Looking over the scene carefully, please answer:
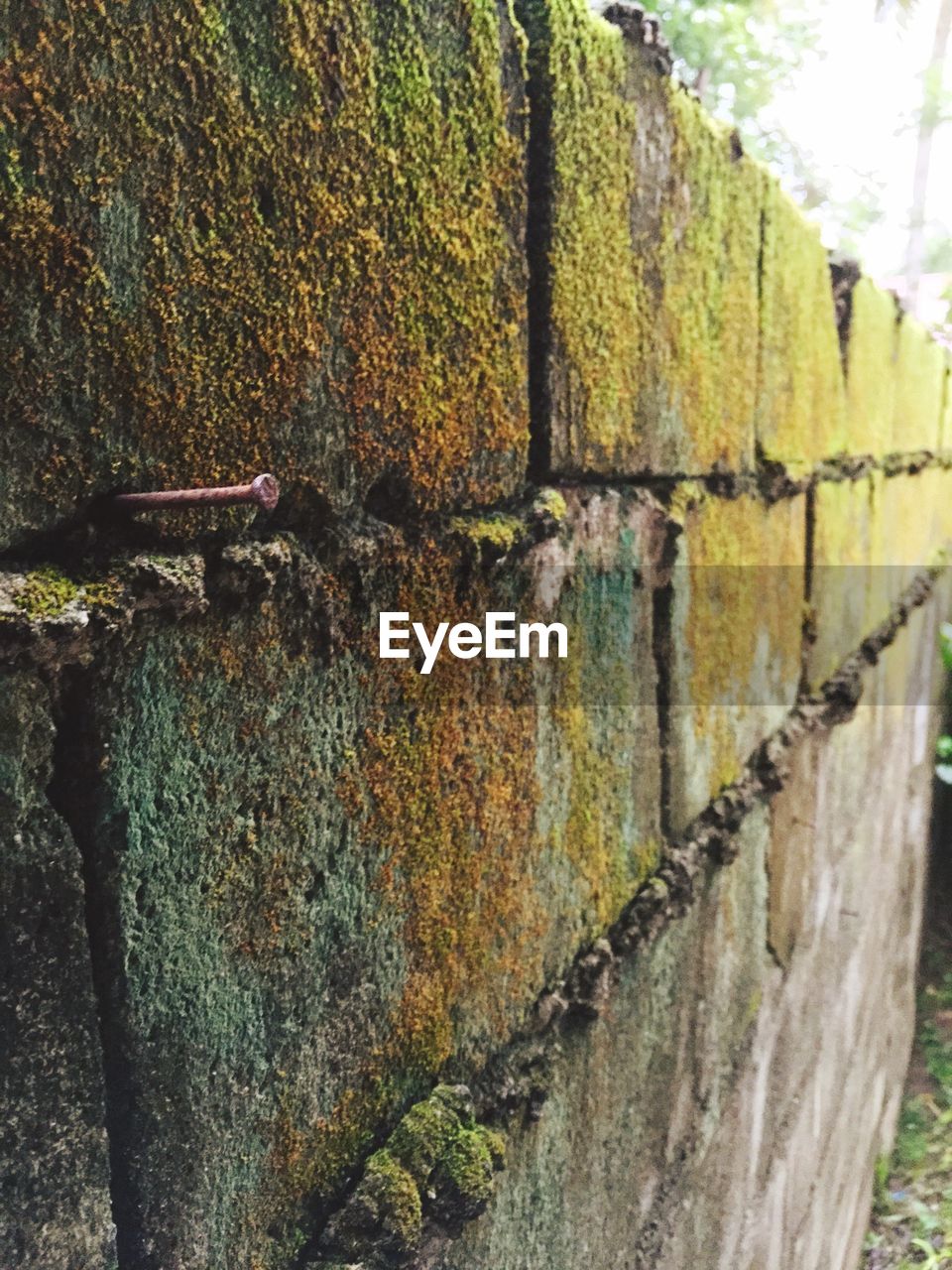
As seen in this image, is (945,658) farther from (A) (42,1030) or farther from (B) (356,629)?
(A) (42,1030)

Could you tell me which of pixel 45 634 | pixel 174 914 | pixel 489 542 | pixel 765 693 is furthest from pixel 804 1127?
pixel 45 634

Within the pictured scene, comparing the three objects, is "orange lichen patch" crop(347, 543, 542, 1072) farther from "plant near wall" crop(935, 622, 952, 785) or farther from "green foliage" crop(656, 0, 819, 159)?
"plant near wall" crop(935, 622, 952, 785)

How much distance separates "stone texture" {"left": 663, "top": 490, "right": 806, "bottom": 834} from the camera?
1.79m

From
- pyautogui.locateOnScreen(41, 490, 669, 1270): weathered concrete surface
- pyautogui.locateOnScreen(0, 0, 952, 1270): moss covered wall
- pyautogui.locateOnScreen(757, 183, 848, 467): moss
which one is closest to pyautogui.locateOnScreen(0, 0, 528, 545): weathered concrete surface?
pyautogui.locateOnScreen(0, 0, 952, 1270): moss covered wall

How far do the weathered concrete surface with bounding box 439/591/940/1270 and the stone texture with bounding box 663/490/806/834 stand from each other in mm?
215

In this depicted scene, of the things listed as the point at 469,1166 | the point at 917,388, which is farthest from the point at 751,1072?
the point at 917,388

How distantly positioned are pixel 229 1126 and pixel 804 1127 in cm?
A: 268

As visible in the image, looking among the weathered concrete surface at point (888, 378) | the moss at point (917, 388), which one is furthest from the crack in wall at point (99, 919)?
the moss at point (917, 388)

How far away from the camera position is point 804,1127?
3057 millimetres

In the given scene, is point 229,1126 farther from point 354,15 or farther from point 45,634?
point 354,15

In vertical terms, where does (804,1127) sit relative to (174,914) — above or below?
below

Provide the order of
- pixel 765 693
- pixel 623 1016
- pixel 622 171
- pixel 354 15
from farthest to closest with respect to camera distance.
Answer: pixel 765 693, pixel 623 1016, pixel 622 171, pixel 354 15

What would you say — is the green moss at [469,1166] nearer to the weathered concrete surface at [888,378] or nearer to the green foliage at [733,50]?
the weathered concrete surface at [888,378]

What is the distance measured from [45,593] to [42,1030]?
28 cm
